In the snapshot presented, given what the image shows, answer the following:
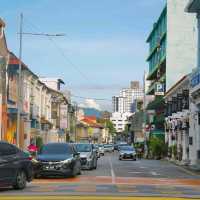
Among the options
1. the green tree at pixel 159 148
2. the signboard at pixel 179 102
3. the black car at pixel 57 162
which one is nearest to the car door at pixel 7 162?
the black car at pixel 57 162

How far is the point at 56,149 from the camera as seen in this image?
94.2ft

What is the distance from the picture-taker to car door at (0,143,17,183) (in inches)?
762

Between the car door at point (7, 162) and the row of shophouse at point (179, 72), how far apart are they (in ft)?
70.6

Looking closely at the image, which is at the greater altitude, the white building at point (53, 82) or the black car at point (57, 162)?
the white building at point (53, 82)

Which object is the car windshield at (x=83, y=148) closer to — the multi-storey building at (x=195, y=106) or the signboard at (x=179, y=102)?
the multi-storey building at (x=195, y=106)

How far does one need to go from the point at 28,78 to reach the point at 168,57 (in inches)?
795

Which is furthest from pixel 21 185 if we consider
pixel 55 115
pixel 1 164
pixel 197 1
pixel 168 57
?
pixel 55 115

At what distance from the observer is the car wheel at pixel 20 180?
66.3 ft

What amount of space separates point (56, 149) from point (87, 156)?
21.7 feet

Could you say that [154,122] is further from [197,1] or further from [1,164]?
[1,164]

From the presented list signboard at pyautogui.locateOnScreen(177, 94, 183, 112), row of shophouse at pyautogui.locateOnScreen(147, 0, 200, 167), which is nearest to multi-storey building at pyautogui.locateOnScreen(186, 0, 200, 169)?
row of shophouse at pyautogui.locateOnScreen(147, 0, 200, 167)

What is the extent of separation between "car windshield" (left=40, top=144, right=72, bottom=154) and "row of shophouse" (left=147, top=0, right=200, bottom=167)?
1356 cm

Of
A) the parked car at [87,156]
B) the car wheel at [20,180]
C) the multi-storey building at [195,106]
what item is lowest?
the car wheel at [20,180]

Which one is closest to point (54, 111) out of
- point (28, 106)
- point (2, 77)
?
point (28, 106)
